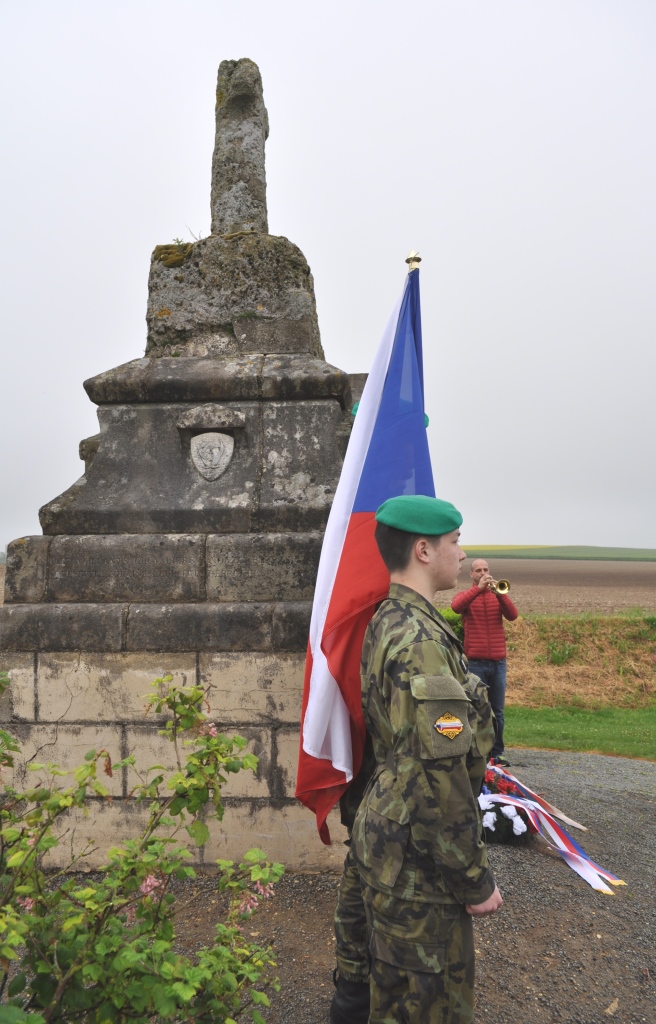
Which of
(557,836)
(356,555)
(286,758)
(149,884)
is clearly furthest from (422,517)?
(557,836)

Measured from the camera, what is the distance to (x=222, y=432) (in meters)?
4.28

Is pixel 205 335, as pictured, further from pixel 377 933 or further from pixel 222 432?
pixel 377 933

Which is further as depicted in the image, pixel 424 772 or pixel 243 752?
pixel 243 752

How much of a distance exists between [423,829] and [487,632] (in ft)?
16.3

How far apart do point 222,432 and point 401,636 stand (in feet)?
7.89

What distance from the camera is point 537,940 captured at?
10.9ft

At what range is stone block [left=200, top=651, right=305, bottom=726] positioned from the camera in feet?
12.5

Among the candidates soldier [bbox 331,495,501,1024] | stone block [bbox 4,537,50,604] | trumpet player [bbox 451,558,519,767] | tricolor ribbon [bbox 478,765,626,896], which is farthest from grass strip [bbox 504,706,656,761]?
soldier [bbox 331,495,501,1024]

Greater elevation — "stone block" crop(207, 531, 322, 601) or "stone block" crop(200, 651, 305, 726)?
"stone block" crop(207, 531, 322, 601)

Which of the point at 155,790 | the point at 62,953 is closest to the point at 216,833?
the point at 155,790

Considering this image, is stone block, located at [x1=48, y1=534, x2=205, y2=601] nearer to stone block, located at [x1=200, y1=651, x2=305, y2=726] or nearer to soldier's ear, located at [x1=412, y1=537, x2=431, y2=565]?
stone block, located at [x1=200, y1=651, x2=305, y2=726]

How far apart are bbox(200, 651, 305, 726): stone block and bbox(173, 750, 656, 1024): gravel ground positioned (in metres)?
0.86

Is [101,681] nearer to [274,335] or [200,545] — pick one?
[200,545]

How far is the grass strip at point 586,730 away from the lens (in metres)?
8.52
